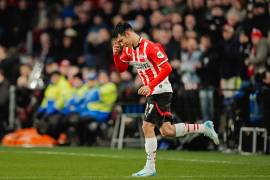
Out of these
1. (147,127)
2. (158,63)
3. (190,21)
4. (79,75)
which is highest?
(190,21)

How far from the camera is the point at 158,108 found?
42.1ft

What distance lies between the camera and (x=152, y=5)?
23.3 meters

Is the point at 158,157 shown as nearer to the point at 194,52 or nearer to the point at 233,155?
the point at 233,155

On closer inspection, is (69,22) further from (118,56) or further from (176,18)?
(118,56)

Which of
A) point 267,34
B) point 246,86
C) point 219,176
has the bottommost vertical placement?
point 219,176

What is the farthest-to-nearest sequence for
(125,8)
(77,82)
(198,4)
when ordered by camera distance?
(125,8)
(77,82)
(198,4)

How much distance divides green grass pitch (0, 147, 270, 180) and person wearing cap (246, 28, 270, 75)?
2.21m

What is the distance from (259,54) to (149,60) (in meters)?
6.32

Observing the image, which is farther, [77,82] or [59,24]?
[59,24]

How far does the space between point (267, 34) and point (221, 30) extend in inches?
58.1

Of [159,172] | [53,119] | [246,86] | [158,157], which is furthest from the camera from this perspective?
[53,119]

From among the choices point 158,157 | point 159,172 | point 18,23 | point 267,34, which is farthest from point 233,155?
point 18,23

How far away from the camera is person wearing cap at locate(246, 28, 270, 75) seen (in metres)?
18.5

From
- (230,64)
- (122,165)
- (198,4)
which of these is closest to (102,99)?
(198,4)
